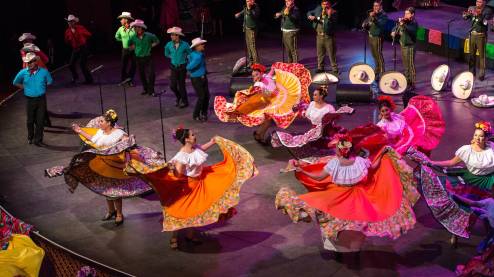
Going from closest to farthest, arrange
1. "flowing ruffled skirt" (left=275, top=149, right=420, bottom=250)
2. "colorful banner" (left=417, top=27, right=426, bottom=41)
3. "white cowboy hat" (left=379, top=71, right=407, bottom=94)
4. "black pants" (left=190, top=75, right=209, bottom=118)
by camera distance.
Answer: "flowing ruffled skirt" (left=275, top=149, right=420, bottom=250)
"black pants" (left=190, top=75, right=209, bottom=118)
"white cowboy hat" (left=379, top=71, right=407, bottom=94)
"colorful banner" (left=417, top=27, right=426, bottom=41)

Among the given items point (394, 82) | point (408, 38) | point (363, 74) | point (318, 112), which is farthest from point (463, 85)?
point (318, 112)

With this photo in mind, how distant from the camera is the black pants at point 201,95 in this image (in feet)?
45.1

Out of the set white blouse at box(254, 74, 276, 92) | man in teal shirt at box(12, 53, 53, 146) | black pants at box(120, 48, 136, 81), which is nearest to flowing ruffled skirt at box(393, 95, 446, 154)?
white blouse at box(254, 74, 276, 92)

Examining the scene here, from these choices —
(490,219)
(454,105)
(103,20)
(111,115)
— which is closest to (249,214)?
(111,115)

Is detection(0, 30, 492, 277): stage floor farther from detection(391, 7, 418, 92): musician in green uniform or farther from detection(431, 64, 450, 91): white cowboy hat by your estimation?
detection(391, 7, 418, 92): musician in green uniform

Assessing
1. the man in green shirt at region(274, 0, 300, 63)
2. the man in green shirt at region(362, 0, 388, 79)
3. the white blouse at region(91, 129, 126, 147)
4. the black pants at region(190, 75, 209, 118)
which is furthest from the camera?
the man in green shirt at region(274, 0, 300, 63)

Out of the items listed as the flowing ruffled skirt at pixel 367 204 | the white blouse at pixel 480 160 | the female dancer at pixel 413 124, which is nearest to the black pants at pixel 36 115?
the female dancer at pixel 413 124

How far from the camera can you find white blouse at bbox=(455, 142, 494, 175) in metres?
9.05

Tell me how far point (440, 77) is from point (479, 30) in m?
1.11

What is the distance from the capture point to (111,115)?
33.5 ft

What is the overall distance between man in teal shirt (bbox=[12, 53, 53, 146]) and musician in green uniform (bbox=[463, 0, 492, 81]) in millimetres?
7531

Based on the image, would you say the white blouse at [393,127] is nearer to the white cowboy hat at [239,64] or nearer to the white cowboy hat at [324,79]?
the white cowboy hat at [324,79]

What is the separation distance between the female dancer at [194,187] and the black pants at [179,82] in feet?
17.3

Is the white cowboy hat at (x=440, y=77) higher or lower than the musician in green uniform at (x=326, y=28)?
lower
